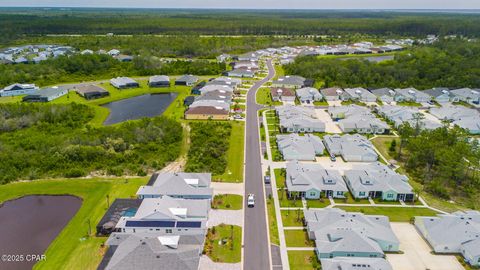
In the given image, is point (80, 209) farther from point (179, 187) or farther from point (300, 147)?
point (300, 147)

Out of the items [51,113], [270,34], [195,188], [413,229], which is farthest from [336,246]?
[270,34]

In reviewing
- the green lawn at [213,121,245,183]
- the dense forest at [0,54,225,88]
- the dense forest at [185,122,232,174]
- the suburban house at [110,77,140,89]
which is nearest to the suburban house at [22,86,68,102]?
the suburban house at [110,77,140,89]

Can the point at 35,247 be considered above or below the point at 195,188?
below

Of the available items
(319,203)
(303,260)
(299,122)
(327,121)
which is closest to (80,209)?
(303,260)

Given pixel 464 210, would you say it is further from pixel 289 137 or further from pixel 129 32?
pixel 129 32

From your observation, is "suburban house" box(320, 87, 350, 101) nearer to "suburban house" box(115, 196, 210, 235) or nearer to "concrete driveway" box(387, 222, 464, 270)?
"concrete driveway" box(387, 222, 464, 270)

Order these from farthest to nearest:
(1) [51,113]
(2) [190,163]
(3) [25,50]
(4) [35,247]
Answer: (3) [25,50] < (1) [51,113] < (2) [190,163] < (4) [35,247]

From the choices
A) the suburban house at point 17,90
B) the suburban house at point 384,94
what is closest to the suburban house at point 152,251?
the suburban house at point 384,94
